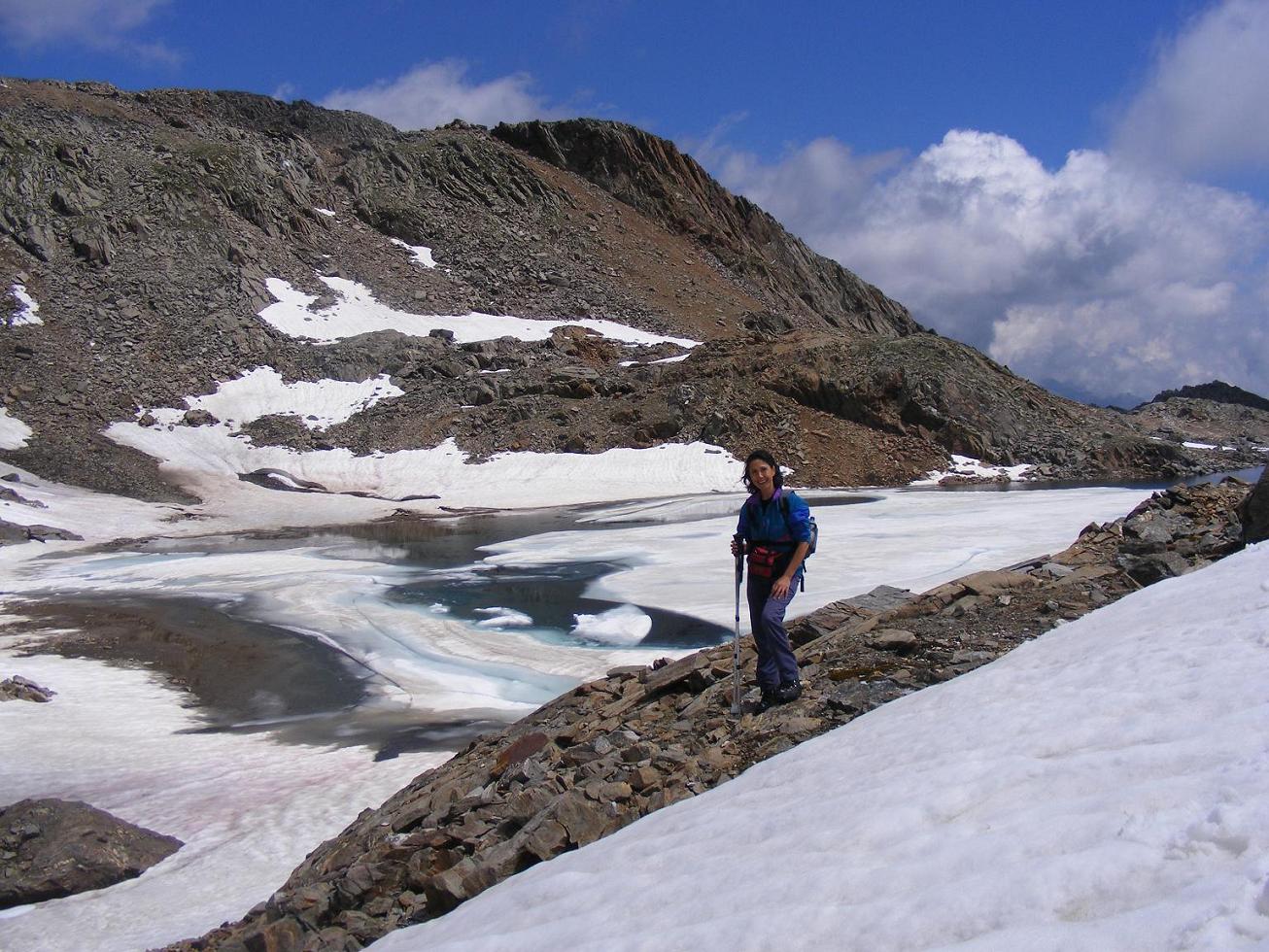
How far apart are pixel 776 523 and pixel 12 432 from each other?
1810 inches

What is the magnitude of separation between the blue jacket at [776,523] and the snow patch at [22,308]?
186 feet

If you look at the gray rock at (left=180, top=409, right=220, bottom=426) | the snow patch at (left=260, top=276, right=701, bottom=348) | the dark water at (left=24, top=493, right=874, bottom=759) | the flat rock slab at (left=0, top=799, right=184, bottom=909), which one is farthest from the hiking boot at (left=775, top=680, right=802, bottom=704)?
the snow patch at (left=260, top=276, right=701, bottom=348)

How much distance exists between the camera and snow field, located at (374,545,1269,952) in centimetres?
256

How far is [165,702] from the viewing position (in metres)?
14.2

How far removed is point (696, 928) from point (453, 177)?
3393 inches

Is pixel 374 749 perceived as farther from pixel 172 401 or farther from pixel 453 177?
pixel 453 177

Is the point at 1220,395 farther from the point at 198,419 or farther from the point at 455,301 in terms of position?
the point at 198,419

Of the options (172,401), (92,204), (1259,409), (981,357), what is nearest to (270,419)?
(172,401)

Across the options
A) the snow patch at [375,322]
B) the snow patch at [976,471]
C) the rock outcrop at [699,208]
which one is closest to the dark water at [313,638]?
the snow patch at [976,471]

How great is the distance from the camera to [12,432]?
4225cm

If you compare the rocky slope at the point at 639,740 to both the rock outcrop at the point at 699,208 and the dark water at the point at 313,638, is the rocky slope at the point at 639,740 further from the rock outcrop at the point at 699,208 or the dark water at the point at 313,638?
the rock outcrop at the point at 699,208

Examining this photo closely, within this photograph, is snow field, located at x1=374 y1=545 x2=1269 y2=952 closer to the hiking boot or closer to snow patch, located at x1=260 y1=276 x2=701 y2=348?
the hiking boot

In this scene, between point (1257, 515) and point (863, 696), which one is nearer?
point (863, 696)

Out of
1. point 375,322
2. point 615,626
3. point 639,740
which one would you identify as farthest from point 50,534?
point 375,322
